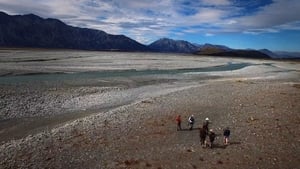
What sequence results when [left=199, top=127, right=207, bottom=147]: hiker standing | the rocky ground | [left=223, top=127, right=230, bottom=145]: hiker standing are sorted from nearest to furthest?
1. the rocky ground
2. [left=199, top=127, right=207, bottom=147]: hiker standing
3. [left=223, top=127, right=230, bottom=145]: hiker standing

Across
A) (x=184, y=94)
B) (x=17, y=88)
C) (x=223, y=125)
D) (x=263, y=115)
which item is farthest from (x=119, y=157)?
(x=17, y=88)

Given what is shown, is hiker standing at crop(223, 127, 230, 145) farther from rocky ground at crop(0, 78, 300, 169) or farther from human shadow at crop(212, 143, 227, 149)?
human shadow at crop(212, 143, 227, 149)

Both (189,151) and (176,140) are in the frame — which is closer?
(189,151)

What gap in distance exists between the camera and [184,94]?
3469cm

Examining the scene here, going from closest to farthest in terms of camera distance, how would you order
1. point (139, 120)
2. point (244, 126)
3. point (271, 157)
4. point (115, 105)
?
point (271, 157), point (244, 126), point (139, 120), point (115, 105)

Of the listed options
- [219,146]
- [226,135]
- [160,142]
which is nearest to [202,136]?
[219,146]

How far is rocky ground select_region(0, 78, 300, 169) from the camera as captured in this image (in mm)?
15219

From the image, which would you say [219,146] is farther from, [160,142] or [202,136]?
[160,142]

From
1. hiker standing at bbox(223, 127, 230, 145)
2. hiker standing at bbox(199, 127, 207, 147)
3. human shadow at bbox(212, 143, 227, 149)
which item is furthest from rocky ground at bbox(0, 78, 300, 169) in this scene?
hiker standing at bbox(199, 127, 207, 147)

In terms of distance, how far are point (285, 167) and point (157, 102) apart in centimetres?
1612

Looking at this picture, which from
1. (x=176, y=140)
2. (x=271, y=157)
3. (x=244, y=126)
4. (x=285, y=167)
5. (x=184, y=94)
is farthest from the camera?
(x=184, y=94)

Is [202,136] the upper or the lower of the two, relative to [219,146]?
upper

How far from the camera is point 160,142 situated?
18000mm

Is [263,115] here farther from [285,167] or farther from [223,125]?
[285,167]
